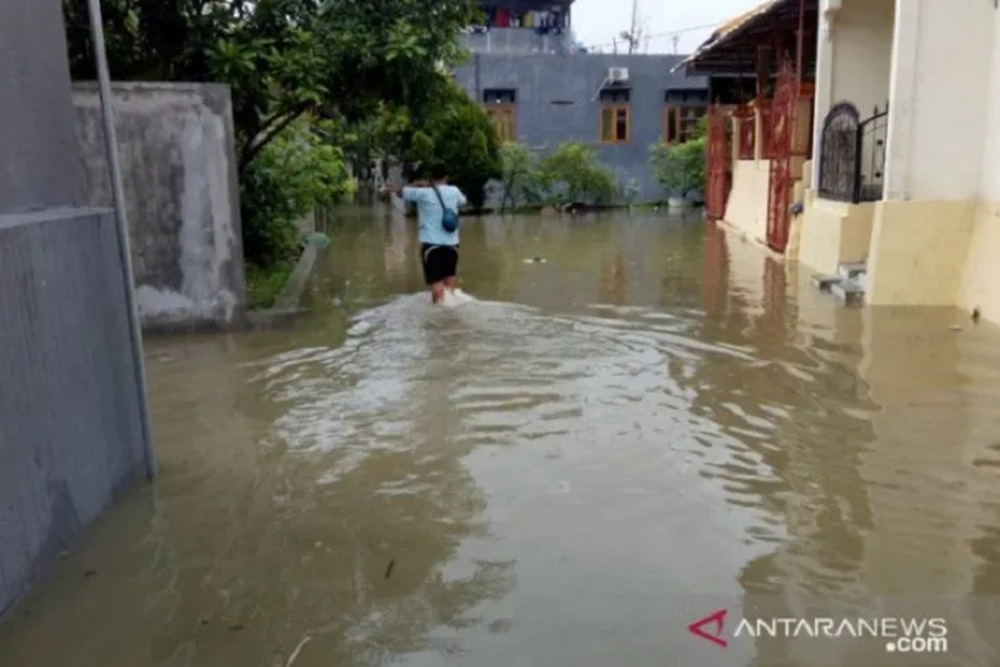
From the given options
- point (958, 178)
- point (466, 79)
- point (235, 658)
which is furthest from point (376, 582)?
point (466, 79)

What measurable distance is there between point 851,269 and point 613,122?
2069 centimetres

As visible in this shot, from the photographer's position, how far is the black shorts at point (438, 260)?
935 cm

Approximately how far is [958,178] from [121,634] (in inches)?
349

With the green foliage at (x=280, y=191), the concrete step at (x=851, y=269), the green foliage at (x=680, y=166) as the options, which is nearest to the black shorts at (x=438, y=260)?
the green foliage at (x=280, y=191)

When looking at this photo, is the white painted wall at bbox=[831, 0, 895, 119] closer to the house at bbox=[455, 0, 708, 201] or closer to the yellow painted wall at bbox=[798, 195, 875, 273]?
the yellow painted wall at bbox=[798, 195, 875, 273]

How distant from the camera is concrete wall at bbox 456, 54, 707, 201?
30.1 metres

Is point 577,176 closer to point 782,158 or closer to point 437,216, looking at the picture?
point 782,158

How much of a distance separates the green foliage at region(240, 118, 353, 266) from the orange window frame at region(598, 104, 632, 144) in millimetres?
17999

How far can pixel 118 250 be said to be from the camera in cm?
457

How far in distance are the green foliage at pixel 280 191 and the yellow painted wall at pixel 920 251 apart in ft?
24.6

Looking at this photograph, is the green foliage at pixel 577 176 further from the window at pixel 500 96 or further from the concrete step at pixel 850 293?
the concrete step at pixel 850 293

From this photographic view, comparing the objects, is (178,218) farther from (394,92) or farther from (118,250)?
(118,250)

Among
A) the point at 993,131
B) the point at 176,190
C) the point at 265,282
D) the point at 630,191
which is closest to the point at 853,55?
the point at 993,131

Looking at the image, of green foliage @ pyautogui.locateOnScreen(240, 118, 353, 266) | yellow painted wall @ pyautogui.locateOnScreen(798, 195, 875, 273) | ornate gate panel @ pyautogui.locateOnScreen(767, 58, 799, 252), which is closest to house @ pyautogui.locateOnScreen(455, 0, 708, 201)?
ornate gate panel @ pyautogui.locateOnScreen(767, 58, 799, 252)
